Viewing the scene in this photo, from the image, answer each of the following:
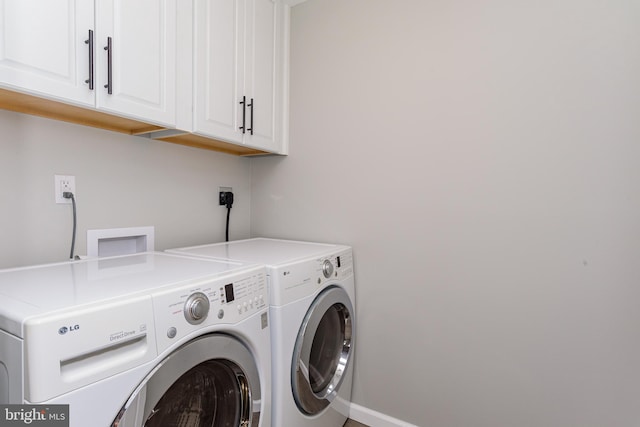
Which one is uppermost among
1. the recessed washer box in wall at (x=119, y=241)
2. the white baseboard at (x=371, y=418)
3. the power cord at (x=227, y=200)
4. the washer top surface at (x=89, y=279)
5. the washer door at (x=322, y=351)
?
the power cord at (x=227, y=200)

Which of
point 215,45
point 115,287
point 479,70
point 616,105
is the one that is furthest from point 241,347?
point 616,105

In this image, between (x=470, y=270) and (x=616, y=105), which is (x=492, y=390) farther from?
(x=616, y=105)

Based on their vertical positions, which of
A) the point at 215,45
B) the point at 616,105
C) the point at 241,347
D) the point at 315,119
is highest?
the point at 215,45

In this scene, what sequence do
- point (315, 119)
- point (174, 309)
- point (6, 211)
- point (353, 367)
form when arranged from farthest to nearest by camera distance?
point (315, 119)
point (353, 367)
point (6, 211)
point (174, 309)

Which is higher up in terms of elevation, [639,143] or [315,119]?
[315,119]

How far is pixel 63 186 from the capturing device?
125 centimetres

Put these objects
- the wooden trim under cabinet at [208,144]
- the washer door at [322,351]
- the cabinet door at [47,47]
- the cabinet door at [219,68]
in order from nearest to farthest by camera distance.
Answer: the cabinet door at [47,47], the washer door at [322,351], the cabinet door at [219,68], the wooden trim under cabinet at [208,144]

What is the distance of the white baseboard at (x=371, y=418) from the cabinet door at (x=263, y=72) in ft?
4.95

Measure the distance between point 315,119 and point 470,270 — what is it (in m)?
1.15

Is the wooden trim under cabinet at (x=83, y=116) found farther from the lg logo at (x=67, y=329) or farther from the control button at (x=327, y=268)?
the control button at (x=327, y=268)

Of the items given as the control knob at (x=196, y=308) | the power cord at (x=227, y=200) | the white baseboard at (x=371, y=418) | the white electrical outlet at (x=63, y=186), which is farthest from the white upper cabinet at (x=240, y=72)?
the white baseboard at (x=371, y=418)

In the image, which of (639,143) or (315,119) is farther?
(315,119)

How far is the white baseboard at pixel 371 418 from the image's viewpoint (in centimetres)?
165

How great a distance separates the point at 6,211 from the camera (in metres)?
1.12
